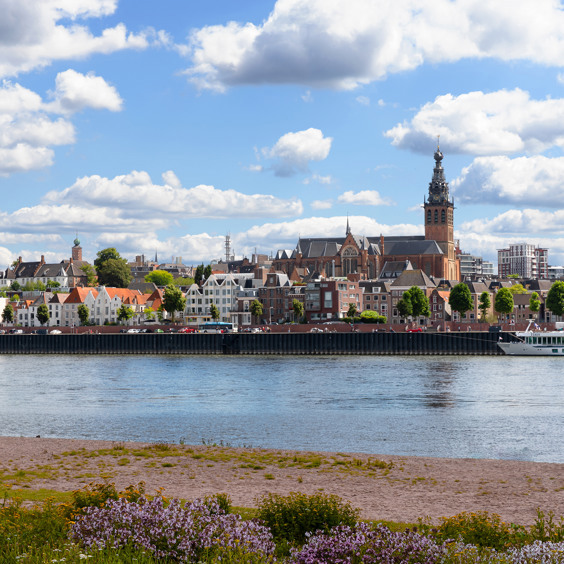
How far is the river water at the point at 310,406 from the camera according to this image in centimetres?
4038

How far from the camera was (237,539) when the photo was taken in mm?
13781

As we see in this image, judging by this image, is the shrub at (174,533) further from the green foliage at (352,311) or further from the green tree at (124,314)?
the green tree at (124,314)

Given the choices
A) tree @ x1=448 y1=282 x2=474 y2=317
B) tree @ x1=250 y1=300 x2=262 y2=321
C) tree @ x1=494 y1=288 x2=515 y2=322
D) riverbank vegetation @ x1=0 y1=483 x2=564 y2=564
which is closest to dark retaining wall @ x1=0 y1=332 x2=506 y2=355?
tree @ x1=448 y1=282 x2=474 y2=317

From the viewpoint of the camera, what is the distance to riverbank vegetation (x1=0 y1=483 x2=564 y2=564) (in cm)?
1292

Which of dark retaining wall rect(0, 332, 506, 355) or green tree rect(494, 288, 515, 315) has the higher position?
green tree rect(494, 288, 515, 315)

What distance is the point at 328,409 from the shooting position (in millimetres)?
55000

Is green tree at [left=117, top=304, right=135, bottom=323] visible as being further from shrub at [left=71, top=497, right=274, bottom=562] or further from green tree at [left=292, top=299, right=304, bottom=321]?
shrub at [left=71, top=497, right=274, bottom=562]

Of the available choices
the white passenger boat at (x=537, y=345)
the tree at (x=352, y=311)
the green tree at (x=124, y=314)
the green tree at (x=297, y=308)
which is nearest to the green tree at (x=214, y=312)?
the green tree at (x=124, y=314)

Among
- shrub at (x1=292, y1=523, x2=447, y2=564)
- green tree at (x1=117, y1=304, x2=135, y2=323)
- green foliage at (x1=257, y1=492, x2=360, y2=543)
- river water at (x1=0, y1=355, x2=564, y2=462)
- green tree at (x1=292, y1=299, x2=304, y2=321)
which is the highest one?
green tree at (x1=292, y1=299, x2=304, y2=321)

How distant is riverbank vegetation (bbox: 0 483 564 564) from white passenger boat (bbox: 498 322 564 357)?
113002 millimetres

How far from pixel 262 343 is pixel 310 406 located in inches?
3061

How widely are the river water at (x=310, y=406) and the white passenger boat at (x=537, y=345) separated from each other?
2005cm

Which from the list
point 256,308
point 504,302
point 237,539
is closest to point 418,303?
point 504,302

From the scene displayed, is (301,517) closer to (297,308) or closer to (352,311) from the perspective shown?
(297,308)
